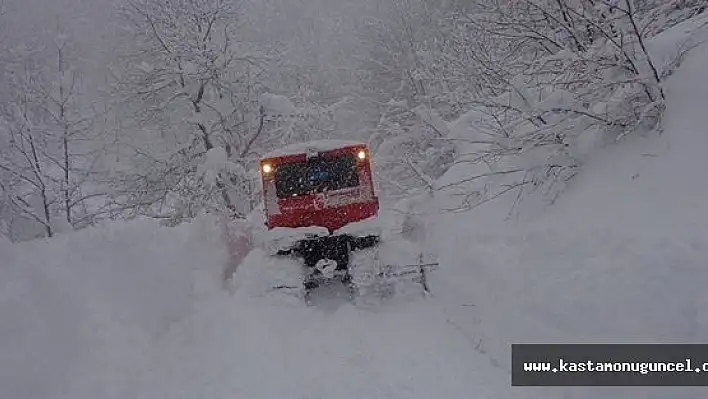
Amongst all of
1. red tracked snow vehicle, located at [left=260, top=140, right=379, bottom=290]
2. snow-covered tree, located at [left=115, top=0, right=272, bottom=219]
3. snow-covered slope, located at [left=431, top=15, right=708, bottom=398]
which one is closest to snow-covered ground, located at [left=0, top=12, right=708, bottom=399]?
snow-covered slope, located at [left=431, top=15, right=708, bottom=398]

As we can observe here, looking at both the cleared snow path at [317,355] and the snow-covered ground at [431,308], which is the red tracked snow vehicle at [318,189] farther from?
the cleared snow path at [317,355]

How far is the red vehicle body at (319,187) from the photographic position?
384 inches

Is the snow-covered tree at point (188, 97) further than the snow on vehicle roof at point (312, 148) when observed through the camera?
Yes

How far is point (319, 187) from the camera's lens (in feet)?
32.4

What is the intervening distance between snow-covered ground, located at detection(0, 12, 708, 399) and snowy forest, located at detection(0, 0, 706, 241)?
1.89 ft

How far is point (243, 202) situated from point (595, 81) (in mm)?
11769

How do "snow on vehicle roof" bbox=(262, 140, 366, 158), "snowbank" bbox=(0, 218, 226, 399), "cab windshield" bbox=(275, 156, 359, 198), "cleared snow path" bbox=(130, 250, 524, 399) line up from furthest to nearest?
"snow on vehicle roof" bbox=(262, 140, 366, 158)
"cab windshield" bbox=(275, 156, 359, 198)
"snowbank" bbox=(0, 218, 226, 399)
"cleared snow path" bbox=(130, 250, 524, 399)

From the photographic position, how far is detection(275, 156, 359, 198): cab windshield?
389 inches

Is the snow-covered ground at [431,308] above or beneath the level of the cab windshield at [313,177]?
beneath

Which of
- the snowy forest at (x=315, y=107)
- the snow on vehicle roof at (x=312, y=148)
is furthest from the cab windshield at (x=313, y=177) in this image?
the snowy forest at (x=315, y=107)

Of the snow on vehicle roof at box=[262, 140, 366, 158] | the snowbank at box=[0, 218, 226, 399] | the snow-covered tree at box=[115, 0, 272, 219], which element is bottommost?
the snowbank at box=[0, 218, 226, 399]

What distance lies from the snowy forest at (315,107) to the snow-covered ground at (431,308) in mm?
575

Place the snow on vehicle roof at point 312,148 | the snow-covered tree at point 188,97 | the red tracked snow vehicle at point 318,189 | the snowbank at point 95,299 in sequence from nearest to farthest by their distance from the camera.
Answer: the snowbank at point 95,299
the red tracked snow vehicle at point 318,189
the snow on vehicle roof at point 312,148
the snow-covered tree at point 188,97

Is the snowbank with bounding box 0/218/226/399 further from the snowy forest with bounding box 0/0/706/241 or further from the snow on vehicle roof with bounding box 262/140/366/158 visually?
the snowy forest with bounding box 0/0/706/241
